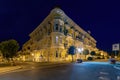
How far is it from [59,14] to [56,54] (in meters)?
13.6

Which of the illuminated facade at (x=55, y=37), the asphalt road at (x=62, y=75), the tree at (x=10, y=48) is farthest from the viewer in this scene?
the illuminated facade at (x=55, y=37)

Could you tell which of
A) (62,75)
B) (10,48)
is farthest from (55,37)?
(62,75)

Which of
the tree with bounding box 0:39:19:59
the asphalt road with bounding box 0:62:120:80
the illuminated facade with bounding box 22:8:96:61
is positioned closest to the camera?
the asphalt road with bounding box 0:62:120:80

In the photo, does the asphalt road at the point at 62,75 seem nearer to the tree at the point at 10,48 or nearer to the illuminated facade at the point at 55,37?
the tree at the point at 10,48

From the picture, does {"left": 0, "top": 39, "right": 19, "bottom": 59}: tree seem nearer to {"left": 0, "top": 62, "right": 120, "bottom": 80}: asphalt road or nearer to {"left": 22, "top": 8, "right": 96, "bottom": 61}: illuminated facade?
{"left": 0, "top": 62, "right": 120, "bottom": 80}: asphalt road

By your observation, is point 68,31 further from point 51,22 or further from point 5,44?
point 5,44

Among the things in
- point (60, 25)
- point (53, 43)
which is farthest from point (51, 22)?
point (53, 43)

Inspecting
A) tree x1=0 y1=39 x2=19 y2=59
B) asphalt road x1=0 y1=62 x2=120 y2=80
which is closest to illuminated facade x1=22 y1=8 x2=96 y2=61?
tree x1=0 y1=39 x2=19 y2=59

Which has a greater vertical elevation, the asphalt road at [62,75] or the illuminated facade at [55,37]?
the illuminated facade at [55,37]

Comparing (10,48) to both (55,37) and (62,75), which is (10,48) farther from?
(62,75)

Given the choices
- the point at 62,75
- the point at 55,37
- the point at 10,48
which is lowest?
the point at 62,75

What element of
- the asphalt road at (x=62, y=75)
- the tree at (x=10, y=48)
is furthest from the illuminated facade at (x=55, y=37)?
the asphalt road at (x=62, y=75)

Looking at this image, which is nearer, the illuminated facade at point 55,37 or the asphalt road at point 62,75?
the asphalt road at point 62,75

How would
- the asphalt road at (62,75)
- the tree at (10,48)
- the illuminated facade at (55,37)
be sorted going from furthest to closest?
the illuminated facade at (55,37) < the tree at (10,48) < the asphalt road at (62,75)
